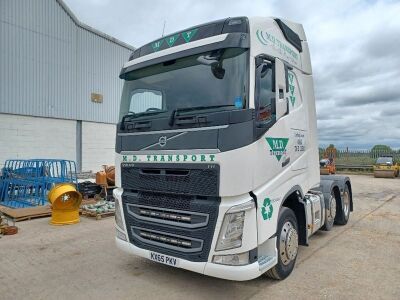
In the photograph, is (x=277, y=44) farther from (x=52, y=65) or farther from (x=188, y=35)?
(x=52, y=65)

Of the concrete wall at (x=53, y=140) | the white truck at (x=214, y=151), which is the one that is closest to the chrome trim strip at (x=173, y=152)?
the white truck at (x=214, y=151)

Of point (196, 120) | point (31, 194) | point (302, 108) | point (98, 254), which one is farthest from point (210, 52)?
point (31, 194)

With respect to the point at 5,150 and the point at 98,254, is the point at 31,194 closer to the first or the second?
the point at 5,150

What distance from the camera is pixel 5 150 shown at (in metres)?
13.8

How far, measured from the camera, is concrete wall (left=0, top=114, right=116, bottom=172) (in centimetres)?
1394

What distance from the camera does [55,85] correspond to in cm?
1562

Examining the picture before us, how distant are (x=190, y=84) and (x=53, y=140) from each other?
1315 centimetres

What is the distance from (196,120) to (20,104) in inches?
508

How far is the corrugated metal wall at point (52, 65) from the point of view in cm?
1389

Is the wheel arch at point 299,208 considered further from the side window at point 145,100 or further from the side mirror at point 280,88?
the side window at point 145,100

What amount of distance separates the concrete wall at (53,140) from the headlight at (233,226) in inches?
510

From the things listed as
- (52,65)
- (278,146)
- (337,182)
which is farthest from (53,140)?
(278,146)

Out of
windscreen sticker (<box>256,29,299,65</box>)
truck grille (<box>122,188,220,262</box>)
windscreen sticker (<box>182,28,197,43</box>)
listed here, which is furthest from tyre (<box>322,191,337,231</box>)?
windscreen sticker (<box>182,28,197,43</box>)

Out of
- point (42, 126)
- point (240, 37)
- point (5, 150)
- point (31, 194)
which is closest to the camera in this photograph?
point (240, 37)
